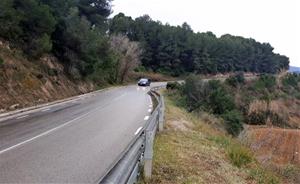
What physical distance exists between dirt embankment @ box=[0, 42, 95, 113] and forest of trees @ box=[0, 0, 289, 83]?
1.37 meters

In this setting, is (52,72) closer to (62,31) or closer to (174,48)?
(62,31)

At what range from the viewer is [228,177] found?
32.7 feet

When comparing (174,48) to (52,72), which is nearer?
(52,72)

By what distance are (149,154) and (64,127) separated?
9000 millimetres

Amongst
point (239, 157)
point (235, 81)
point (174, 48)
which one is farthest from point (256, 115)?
point (174, 48)

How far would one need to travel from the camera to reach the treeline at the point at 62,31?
113 ft

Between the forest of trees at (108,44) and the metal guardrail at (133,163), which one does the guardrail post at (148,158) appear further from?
the forest of trees at (108,44)

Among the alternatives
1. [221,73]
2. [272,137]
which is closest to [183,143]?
[272,137]

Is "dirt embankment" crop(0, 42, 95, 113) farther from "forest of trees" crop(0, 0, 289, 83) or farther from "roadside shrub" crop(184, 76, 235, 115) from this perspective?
"roadside shrub" crop(184, 76, 235, 115)

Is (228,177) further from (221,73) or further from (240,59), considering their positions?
Answer: (240,59)

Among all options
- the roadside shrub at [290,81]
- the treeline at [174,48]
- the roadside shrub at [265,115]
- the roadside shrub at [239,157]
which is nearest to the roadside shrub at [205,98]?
the roadside shrub at [265,115]

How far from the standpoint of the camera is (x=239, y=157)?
42.4ft

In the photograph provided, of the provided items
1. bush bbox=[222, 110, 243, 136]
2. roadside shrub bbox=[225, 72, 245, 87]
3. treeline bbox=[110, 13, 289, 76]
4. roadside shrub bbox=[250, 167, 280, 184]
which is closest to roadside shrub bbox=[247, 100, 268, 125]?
bush bbox=[222, 110, 243, 136]

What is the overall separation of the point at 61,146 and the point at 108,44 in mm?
44414
